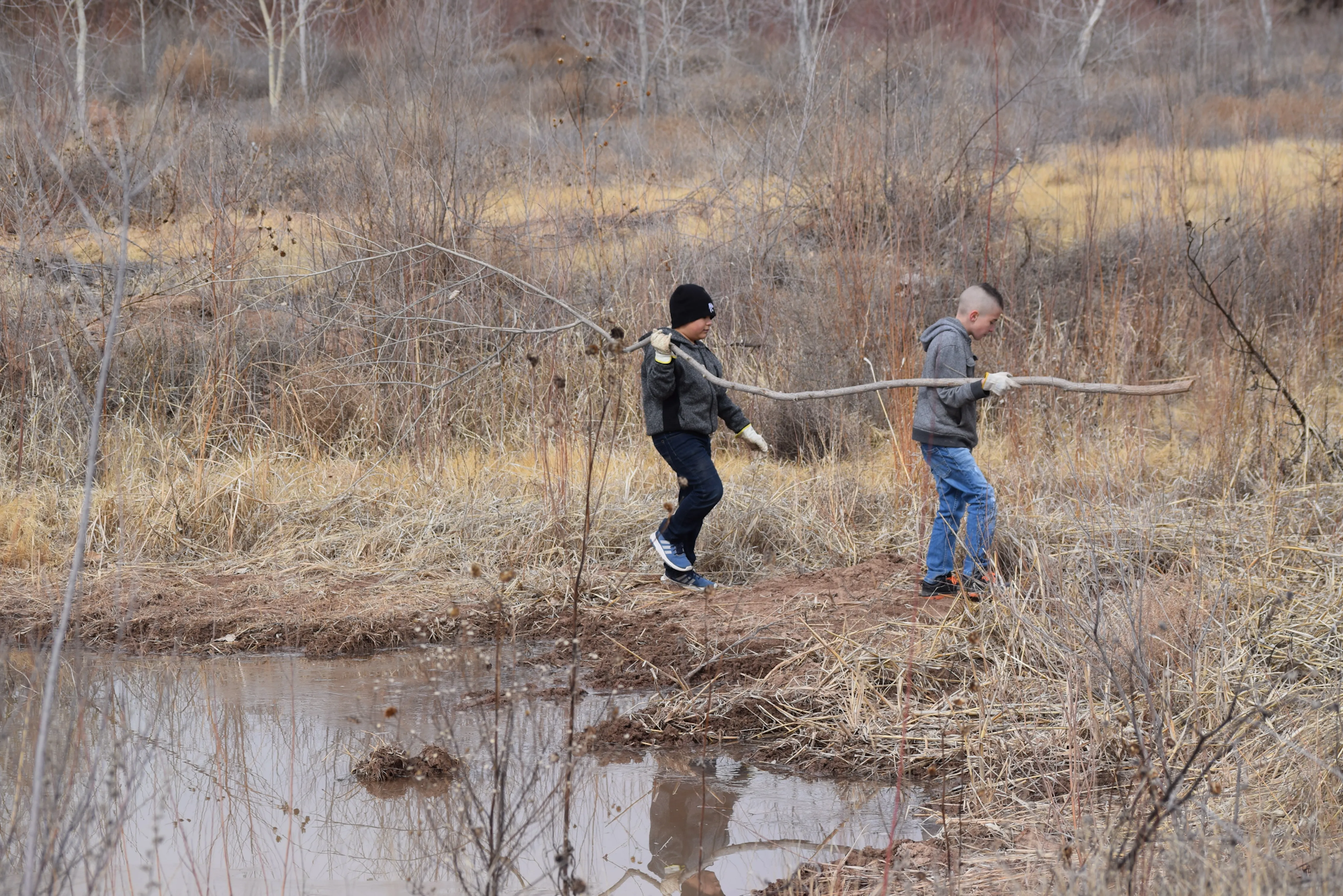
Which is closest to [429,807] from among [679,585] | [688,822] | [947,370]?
[688,822]

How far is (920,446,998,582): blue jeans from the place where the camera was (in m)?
5.32

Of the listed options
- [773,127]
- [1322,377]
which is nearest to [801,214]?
[773,127]

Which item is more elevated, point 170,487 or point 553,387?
Answer: point 553,387

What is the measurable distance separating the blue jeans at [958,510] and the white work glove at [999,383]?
66 cm

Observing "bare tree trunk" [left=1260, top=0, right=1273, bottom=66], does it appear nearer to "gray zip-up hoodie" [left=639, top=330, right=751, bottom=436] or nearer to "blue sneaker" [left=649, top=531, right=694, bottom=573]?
"gray zip-up hoodie" [left=639, top=330, right=751, bottom=436]

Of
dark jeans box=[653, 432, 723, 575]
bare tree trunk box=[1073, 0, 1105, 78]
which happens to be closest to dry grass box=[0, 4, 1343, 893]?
dark jeans box=[653, 432, 723, 575]

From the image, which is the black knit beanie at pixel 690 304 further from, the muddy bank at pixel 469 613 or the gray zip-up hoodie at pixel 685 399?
the muddy bank at pixel 469 613

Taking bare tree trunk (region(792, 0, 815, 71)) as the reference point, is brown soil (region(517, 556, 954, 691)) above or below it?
below

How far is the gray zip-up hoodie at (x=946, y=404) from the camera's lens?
5.39 metres

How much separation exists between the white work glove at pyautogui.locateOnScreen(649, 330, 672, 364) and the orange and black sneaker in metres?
1.58

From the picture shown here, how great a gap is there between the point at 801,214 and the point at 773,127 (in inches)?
31.5

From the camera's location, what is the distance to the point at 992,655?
4637 mm

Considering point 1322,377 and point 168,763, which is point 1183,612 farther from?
point 1322,377

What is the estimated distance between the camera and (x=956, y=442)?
17.8 feet
